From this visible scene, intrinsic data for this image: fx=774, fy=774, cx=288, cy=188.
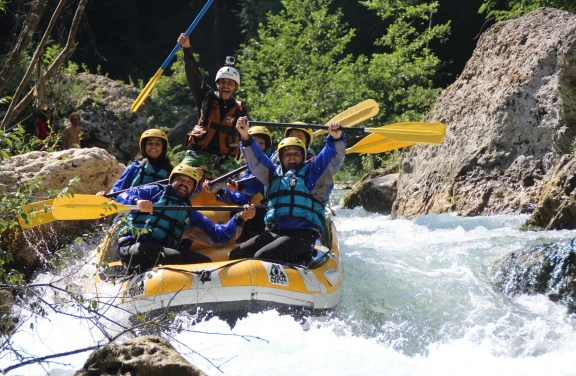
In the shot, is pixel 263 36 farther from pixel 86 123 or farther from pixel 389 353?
pixel 389 353

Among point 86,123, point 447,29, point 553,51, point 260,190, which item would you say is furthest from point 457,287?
point 447,29

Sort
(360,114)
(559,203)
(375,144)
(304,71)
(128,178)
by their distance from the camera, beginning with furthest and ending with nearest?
(304,71), (360,114), (559,203), (375,144), (128,178)

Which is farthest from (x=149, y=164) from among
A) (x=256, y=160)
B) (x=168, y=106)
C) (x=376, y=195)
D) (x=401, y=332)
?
(x=168, y=106)

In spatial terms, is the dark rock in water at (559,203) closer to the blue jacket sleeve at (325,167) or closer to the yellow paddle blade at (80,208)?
the blue jacket sleeve at (325,167)

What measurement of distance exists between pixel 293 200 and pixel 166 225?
0.94 m

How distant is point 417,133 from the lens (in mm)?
6402

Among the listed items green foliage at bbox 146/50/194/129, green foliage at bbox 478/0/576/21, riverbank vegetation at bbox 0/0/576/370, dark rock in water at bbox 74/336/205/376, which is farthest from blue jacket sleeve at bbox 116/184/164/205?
green foliage at bbox 146/50/194/129

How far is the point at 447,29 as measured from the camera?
19.3 metres

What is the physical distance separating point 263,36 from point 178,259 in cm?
1650

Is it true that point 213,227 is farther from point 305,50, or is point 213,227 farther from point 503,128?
point 305,50

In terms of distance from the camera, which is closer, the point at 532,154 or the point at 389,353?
the point at 389,353

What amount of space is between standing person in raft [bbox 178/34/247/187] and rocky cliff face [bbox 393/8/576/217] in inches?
133

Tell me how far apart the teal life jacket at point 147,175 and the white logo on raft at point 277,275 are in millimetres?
1527

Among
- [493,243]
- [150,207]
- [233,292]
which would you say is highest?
[150,207]
